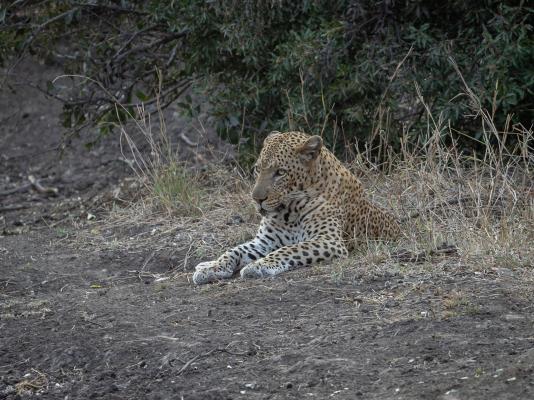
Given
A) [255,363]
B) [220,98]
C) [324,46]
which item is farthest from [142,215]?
[255,363]

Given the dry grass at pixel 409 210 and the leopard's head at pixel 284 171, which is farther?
the leopard's head at pixel 284 171

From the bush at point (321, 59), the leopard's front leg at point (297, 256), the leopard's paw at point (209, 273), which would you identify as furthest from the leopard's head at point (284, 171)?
the bush at point (321, 59)

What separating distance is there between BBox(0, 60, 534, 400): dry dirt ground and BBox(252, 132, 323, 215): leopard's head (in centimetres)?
73

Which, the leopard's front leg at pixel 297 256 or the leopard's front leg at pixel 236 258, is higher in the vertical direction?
the leopard's front leg at pixel 297 256

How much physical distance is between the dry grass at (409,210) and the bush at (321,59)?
414 mm

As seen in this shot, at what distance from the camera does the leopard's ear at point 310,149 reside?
8125 mm

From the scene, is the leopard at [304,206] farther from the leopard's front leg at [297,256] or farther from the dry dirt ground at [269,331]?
the dry dirt ground at [269,331]

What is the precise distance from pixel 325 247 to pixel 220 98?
11.6ft

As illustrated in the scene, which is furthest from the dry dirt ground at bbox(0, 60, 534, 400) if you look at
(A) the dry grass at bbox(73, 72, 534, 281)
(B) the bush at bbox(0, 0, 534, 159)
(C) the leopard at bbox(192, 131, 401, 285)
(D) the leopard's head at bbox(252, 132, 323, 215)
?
(B) the bush at bbox(0, 0, 534, 159)

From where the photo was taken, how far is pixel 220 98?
36.2 ft

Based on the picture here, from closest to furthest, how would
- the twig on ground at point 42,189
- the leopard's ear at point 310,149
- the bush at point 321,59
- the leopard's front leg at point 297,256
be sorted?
the leopard's front leg at point 297,256, the leopard's ear at point 310,149, the bush at point 321,59, the twig on ground at point 42,189

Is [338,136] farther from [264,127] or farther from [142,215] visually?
[142,215]

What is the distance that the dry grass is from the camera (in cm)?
731

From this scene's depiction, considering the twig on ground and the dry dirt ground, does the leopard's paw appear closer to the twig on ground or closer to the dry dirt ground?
the dry dirt ground
